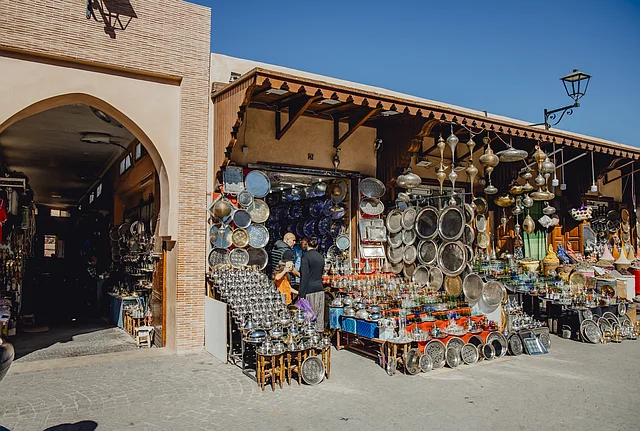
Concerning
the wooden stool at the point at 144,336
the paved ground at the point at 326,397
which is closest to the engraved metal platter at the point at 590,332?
the paved ground at the point at 326,397

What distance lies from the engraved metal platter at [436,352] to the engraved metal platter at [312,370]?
1.60m

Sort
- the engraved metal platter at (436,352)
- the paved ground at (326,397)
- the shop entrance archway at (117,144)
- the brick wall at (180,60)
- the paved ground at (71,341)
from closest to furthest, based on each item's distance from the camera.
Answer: the paved ground at (326,397) < the engraved metal platter at (436,352) < the brick wall at (180,60) < the shop entrance archway at (117,144) < the paved ground at (71,341)

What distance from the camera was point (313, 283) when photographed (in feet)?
25.8

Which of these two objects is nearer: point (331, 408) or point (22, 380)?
point (331, 408)

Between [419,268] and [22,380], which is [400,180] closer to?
[419,268]

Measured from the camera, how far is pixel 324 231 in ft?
34.8

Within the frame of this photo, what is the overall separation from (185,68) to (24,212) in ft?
18.1

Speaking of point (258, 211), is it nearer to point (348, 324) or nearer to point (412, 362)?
point (348, 324)

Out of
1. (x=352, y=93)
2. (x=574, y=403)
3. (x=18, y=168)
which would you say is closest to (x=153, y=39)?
(x=352, y=93)

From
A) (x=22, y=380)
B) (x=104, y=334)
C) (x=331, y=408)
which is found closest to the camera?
(x=331, y=408)

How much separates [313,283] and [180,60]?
4.15 metres

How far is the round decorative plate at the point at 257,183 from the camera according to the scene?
887 cm

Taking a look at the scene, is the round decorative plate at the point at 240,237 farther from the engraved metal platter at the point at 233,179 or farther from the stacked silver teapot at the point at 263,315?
the engraved metal platter at the point at 233,179

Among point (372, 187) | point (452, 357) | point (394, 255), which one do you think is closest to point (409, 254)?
point (394, 255)
